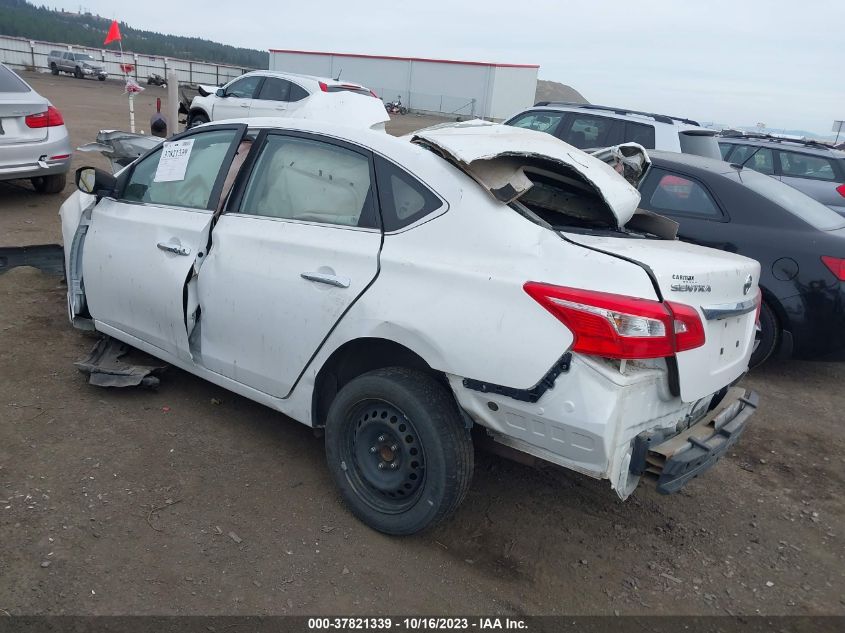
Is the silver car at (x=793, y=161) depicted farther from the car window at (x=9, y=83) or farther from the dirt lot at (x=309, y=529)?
the car window at (x=9, y=83)

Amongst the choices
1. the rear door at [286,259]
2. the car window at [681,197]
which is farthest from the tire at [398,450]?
the car window at [681,197]

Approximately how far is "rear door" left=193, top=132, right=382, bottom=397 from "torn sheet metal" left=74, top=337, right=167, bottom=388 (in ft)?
2.00

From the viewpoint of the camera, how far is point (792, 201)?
5.43 meters

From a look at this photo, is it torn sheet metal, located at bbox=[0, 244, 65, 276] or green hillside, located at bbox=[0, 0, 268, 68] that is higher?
green hillside, located at bbox=[0, 0, 268, 68]

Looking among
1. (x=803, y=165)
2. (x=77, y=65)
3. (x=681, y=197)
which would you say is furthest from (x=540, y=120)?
(x=77, y=65)

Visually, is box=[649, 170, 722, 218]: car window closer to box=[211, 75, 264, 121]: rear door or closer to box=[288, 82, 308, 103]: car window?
box=[288, 82, 308, 103]: car window

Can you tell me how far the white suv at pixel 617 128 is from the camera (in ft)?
27.0

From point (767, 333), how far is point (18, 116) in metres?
7.81

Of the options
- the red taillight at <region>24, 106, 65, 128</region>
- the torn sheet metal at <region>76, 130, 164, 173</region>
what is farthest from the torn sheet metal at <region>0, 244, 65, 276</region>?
the red taillight at <region>24, 106, 65, 128</region>

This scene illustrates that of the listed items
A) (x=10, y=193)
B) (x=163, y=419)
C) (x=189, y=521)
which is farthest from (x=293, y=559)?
(x=10, y=193)

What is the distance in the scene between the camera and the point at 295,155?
3477 millimetres

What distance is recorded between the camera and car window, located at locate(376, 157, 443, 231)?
2.96m

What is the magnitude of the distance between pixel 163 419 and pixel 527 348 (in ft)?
7.84

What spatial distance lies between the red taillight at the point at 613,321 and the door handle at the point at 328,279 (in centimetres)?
92
